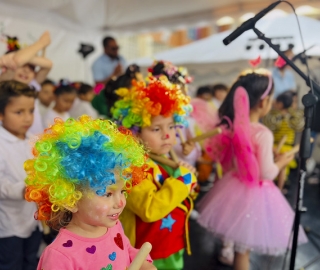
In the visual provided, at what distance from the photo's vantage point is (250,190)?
6.81ft

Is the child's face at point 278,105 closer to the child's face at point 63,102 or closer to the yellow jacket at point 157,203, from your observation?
the child's face at point 63,102

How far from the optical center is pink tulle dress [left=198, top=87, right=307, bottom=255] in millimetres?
1981

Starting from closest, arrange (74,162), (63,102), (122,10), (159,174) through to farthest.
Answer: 1. (74,162)
2. (159,174)
3. (63,102)
4. (122,10)

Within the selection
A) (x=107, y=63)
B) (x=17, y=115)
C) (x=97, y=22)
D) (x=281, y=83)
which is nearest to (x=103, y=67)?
(x=107, y=63)

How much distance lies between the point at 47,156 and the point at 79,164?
3.8 inches

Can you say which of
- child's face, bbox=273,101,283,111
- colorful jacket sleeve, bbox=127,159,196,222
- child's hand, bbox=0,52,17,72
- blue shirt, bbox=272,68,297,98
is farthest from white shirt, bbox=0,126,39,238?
blue shirt, bbox=272,68,297,98

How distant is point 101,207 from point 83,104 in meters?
3.06

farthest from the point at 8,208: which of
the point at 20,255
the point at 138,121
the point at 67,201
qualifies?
the point at 67,201

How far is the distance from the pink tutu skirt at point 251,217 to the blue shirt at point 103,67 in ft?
8.52

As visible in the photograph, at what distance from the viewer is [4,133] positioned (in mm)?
1750

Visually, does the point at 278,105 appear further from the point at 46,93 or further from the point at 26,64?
the point at 26,64

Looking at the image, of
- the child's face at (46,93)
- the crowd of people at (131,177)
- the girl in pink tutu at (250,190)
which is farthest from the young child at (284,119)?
the child's face at (46,93)

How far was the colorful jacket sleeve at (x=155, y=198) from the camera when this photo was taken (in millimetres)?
1500

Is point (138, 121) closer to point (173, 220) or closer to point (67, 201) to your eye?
point (173, 220)
